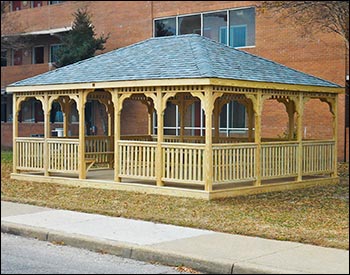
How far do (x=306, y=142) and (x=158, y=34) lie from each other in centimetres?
1570

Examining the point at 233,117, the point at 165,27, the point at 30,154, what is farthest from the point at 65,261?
the point at 165,27

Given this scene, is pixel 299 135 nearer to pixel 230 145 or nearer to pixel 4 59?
pixel 230 145

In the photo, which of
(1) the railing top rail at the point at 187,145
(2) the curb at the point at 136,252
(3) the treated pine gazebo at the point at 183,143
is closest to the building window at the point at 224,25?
(3) the treated pine gazebo at the point at 183,143

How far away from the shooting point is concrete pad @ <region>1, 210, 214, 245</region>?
440 inches

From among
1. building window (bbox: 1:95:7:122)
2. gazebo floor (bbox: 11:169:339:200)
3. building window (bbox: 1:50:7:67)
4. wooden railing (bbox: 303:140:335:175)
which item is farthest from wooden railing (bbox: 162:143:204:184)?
building window (bbox: 1:50:7:67)

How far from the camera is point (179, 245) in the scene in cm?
1049

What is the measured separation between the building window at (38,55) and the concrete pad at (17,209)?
2710 cm

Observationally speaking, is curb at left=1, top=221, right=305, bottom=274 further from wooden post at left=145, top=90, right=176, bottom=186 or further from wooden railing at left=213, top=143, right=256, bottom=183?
wooden railing at left=213, top=143, right=256, bottom=183

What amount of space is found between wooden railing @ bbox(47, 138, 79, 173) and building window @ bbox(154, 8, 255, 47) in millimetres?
12271

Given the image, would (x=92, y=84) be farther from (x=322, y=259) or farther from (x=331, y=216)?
(x=322, y=259)

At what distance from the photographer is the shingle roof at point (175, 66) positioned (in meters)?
16.4

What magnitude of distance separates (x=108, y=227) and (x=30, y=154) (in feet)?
27.7

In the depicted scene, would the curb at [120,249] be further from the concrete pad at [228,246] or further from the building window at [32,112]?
the building window at [32,112]

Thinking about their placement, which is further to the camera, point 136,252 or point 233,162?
point 233,162
